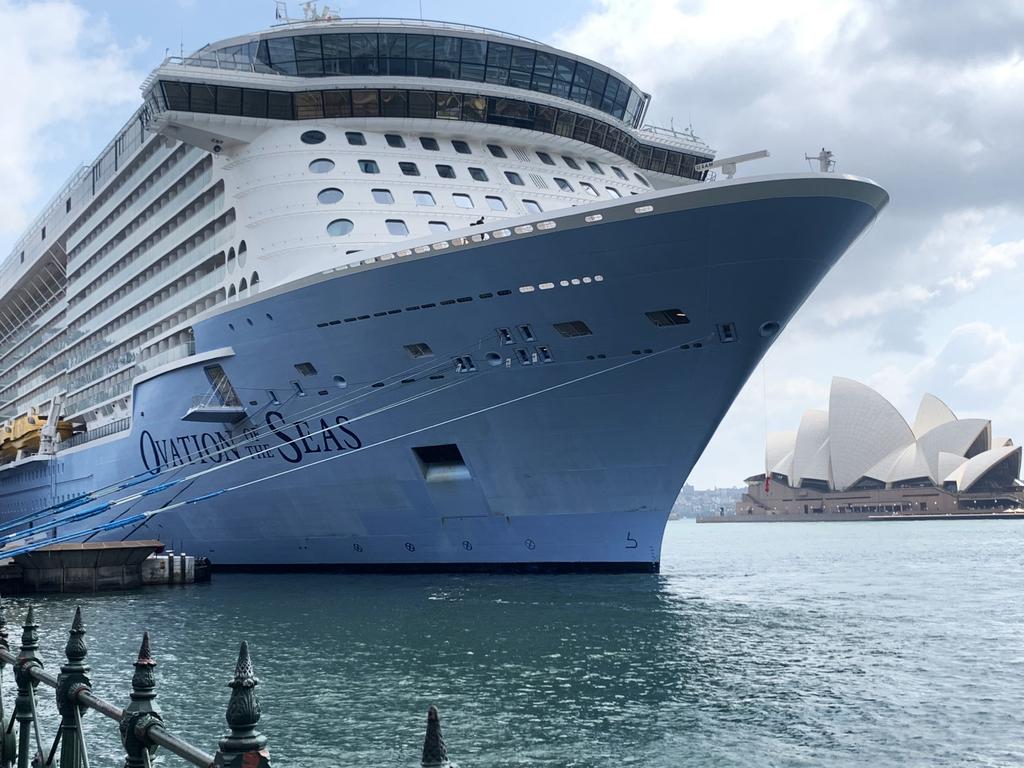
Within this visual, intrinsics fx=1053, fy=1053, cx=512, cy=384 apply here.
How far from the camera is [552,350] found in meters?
21.3

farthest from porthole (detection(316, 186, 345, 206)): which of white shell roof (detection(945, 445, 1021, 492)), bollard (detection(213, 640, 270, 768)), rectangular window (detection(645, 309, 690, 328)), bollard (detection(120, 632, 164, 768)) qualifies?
white shell roof (detection(945, 445, 1021, 492))

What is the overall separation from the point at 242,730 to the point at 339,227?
22.1m

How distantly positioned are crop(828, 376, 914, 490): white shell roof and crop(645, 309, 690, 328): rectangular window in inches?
3904

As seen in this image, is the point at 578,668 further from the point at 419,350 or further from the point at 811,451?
the point at 811,451

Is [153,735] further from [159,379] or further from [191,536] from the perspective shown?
[191,536]

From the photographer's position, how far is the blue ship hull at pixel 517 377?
20.0 m

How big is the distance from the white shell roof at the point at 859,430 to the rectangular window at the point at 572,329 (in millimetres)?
99481

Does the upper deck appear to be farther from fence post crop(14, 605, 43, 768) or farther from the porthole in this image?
fence post crop(14, 605, 43, 768)

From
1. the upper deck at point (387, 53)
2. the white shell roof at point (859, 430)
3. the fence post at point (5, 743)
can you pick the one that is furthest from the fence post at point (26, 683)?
the white shell roof at point (859, 430)

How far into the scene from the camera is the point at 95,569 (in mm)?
30234

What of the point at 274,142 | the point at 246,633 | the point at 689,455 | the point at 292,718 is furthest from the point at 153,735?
the point at 274,142

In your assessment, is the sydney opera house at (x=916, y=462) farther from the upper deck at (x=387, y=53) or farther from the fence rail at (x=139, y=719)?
the fence rail at (x=139, y=719)

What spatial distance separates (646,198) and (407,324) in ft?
18.7

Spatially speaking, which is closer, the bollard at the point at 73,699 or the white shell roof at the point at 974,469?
the bollard at the point at 73,699
